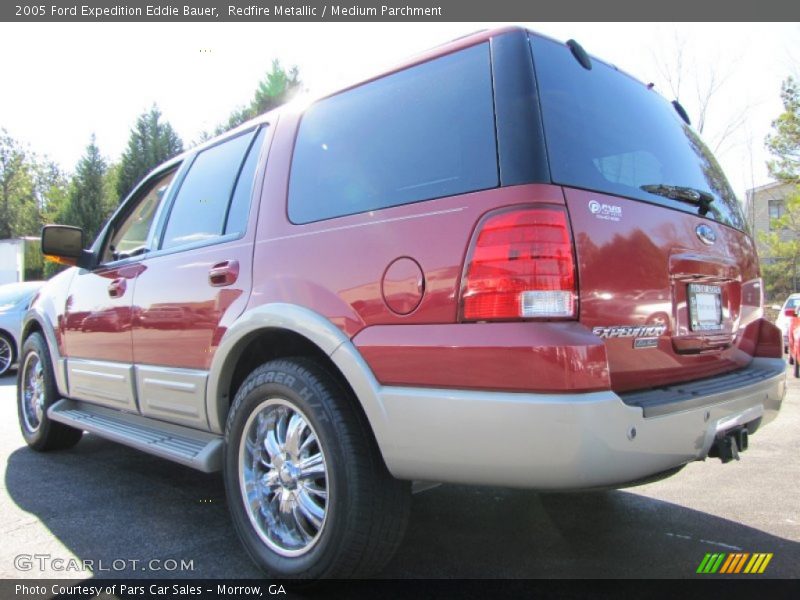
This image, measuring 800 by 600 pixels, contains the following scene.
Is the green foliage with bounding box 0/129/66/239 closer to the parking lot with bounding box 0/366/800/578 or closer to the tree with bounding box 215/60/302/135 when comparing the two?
the tree with bounding box 215/60/302/135

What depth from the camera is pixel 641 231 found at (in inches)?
83.6

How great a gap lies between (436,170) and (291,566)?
154cm

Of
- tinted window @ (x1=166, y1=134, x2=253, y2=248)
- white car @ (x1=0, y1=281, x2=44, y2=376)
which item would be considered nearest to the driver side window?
tinted window @ (x1=166, y1=134, x2=253, y2=248)

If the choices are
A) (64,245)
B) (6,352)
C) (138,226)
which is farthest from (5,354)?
(138,226)

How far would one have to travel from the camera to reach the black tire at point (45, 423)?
14.2 ft

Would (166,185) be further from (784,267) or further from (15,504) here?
(784,267)

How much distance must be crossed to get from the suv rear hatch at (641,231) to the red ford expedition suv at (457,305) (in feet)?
0.04

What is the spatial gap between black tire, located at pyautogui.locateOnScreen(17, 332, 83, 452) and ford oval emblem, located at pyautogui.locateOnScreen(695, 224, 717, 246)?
13.8ft

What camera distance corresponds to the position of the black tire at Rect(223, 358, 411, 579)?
6.71 ft

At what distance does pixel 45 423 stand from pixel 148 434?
1.77 meters

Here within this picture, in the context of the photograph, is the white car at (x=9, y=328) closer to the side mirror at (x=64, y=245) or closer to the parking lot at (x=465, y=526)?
the parking lot at (x=465, y=526)

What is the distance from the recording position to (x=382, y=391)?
6.59 feet

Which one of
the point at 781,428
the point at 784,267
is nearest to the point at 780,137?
the point at 784,267

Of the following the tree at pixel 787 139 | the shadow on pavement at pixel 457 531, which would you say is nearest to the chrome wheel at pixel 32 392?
the shadow on pavement at pixel 457 531
